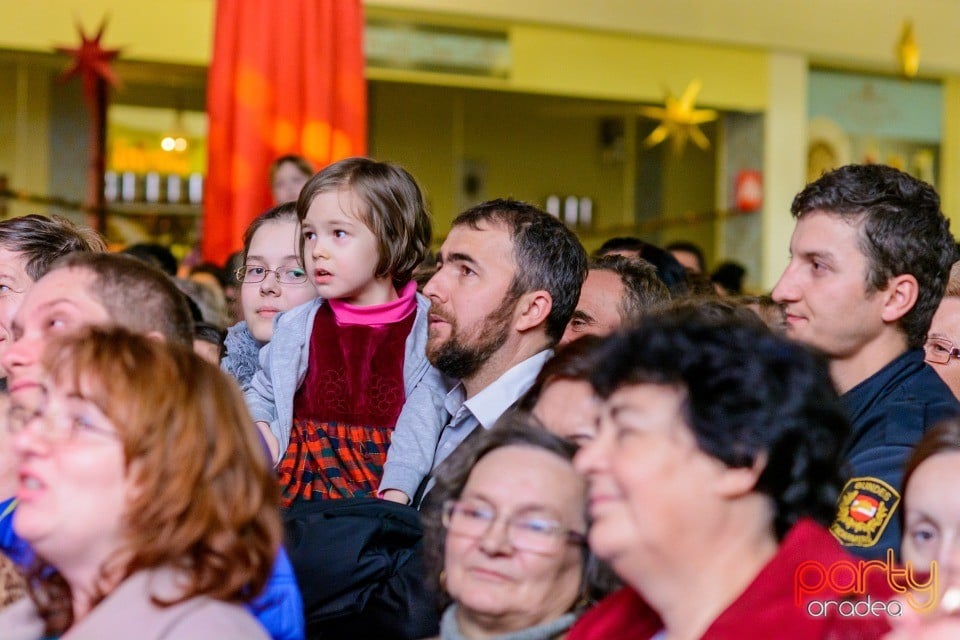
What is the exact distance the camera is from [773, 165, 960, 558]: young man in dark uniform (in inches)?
92.7

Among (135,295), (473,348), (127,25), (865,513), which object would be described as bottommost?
(865,513)

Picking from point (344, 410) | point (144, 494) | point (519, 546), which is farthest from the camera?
point (344, 410)

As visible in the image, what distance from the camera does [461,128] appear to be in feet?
34.8

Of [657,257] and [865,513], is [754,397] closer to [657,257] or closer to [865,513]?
[865,513]

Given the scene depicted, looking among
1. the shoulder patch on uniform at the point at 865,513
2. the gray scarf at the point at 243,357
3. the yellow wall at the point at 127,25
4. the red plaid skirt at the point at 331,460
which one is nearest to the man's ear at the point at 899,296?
the shoulder patch on uniform at the point at 865,513

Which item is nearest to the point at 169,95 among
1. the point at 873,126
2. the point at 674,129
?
the point at 674,129

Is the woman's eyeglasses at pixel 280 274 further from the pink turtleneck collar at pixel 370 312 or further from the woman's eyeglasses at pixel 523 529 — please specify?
the woman's eyeglasses at pixel 523 529

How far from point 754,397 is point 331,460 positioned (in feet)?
4.97

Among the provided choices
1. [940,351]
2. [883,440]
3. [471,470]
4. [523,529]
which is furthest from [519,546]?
[940,351]

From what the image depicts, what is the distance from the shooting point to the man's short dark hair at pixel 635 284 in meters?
2.93

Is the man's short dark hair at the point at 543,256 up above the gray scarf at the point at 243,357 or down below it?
above

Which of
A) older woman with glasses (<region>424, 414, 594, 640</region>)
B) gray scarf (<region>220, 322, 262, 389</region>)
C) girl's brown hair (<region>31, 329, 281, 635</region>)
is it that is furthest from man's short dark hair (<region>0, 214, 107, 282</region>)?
older woman with glasses (<region>424, 414, 594, 640</region>)

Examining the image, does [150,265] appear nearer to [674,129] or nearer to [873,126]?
[674,129]

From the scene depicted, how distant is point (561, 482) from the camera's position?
1654 millimetres
